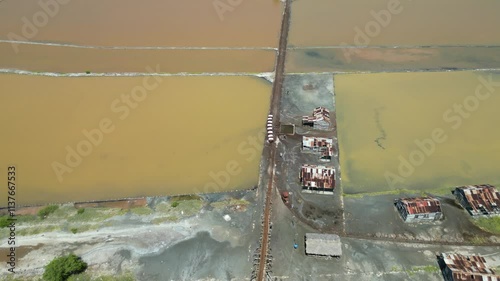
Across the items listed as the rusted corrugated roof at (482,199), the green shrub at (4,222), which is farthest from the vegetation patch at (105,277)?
the rusted corrugated roof at (482,199)

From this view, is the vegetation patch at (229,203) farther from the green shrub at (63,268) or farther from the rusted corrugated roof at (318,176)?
the green shrub at (63,268)

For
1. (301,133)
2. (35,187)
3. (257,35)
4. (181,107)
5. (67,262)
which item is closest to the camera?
(67,262)

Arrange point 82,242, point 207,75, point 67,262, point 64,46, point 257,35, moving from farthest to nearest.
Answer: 1. point 257,35
2. point 64,46
3. point 207,75
4. point 82,242
5. point 67,262

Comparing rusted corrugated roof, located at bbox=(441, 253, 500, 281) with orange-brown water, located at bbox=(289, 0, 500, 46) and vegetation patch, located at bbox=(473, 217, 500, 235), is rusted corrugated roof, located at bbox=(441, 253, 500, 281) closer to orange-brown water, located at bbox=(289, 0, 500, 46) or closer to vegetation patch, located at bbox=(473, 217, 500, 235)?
vegetation patch, located at bbox=(473, 217, 500, 235)

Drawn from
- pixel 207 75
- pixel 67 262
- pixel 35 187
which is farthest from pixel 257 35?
pixel 67 262

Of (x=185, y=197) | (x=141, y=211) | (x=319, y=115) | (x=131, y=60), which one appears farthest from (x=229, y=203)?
(x=131, y=60)

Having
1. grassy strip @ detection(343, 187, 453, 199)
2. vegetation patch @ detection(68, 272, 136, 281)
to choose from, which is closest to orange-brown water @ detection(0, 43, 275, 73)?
grassy strip @ detection(343, 187, 453, 199)

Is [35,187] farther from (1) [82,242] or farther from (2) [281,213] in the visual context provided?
(2) [281,213]

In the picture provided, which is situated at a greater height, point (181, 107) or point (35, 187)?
point (181, 107)
